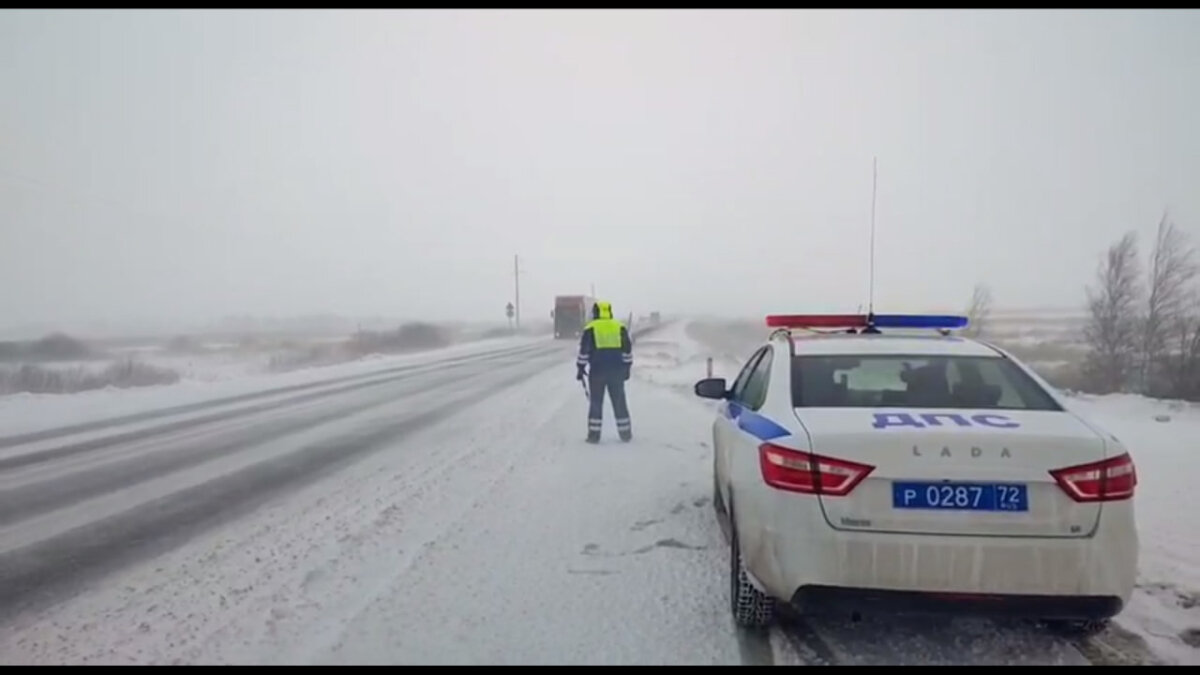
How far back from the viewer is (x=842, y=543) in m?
3.29

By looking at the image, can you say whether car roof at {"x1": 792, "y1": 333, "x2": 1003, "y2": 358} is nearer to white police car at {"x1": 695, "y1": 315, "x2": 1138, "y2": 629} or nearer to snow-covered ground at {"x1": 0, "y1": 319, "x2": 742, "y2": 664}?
white police car at {"x1": 695, "y1": 315, "x2": 1138, "y2": 629}

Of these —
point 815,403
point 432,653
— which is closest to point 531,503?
point 432,653

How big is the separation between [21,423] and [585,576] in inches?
524

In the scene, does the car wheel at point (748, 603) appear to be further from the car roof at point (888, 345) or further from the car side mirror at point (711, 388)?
the car side mirror at point (711, 388)

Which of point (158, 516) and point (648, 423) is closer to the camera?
point (158, 516)

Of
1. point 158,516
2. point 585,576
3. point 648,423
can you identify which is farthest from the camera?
point 648,423

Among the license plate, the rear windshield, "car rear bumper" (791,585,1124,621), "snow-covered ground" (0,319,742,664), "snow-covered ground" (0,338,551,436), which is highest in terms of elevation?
the rear windshield

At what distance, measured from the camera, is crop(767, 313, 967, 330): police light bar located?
5.15 m

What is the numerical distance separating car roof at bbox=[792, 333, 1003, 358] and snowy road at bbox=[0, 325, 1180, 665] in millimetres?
1503

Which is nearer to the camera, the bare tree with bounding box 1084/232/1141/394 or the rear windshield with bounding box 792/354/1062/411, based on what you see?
the rear windshield with bounding box 792/354/1062/411

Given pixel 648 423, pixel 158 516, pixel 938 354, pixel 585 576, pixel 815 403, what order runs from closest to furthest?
pixel 815 403 < pixel 938 354 < pixel 585 576 < pixel 158 516 < pixel 648 423

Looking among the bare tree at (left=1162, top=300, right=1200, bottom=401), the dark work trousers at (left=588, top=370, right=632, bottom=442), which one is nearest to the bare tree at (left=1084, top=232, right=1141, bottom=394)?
the bare tree at (left=1162, top=300, right=1200, bottom=401)
